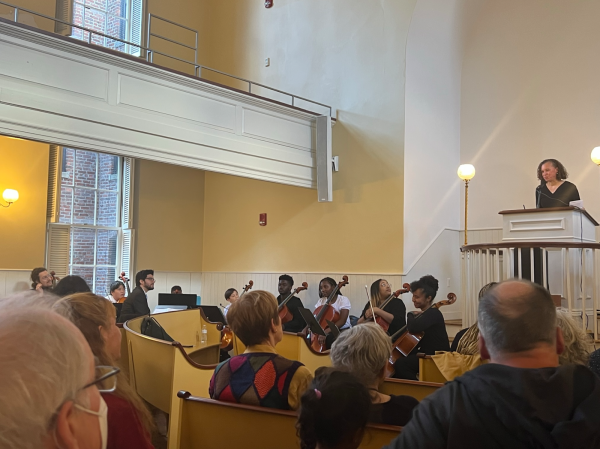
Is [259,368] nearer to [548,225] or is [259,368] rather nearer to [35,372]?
[35,372]

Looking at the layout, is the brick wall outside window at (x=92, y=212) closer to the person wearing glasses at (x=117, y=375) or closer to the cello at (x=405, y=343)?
the cello at (x=405, y=343)

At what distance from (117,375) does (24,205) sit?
314 inches

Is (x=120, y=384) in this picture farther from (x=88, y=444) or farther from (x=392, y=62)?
(x=392, y=62)

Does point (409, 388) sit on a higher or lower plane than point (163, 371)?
higher

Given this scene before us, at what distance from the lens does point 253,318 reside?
264 cm

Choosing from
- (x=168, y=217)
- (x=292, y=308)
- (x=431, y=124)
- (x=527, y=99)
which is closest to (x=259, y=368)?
(x=292, y=308)

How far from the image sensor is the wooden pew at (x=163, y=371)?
157 inches

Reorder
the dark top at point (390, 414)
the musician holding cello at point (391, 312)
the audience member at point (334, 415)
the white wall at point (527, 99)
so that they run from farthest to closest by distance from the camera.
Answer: the white wall at point (527, 99) < the musician holding cello at point (391, 312) < the dark top at point (390, 414) < the audience member at point (334, 415)

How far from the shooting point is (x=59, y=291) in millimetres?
3387

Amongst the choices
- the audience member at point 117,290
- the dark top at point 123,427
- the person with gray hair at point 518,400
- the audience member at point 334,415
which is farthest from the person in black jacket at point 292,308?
the person with gray hair at point 518,400

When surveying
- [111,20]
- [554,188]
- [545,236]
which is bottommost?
[545,236]

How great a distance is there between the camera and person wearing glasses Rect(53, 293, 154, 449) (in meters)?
1.64

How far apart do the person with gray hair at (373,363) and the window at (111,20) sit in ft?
29.4

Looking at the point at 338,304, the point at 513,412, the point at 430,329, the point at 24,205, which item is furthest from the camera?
the point at 24,205
